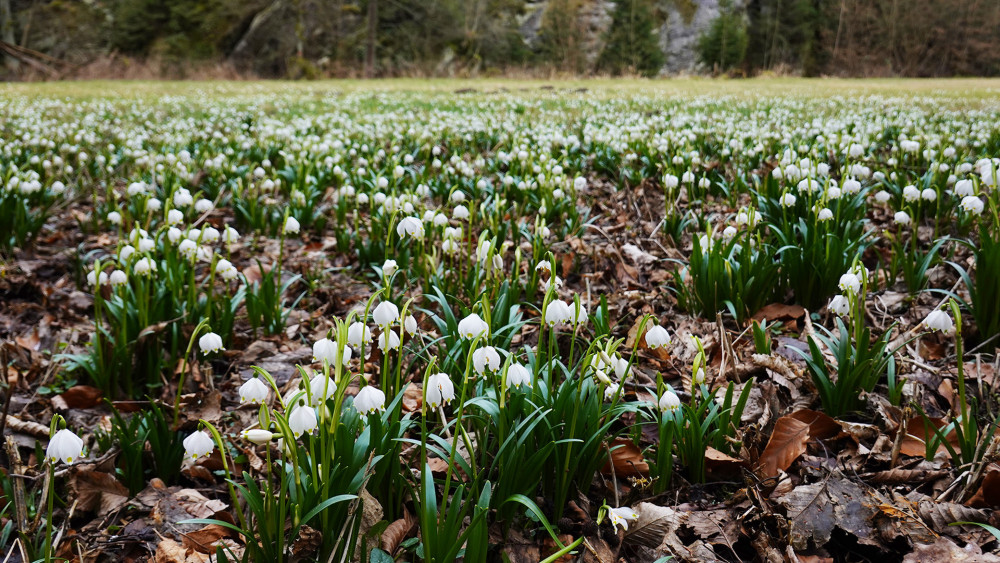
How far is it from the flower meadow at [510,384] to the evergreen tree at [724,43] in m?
29.8

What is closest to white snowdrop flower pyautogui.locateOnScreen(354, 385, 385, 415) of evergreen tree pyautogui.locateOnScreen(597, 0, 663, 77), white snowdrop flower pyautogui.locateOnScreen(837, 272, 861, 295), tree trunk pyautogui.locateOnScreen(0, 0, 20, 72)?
white snowdrop flower pyautogui.locateOnScreen(837, 272, 861, 295)

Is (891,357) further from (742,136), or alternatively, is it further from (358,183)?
(742,136)

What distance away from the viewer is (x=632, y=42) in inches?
1202

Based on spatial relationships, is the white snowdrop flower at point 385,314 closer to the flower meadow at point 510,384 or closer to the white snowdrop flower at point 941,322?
the flower meadow at point 510,384

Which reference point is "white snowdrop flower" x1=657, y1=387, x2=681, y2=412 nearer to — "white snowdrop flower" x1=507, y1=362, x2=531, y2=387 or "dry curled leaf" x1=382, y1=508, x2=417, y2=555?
"white snowdrop flower" x1=507, y1=362, x2=531, y2=387

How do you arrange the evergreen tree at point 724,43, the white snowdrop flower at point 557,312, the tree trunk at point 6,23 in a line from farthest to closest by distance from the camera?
the evergreen tree at point 724,43 → the tree trunk at point 6,23 → the white snowdrop flower at point 557,312

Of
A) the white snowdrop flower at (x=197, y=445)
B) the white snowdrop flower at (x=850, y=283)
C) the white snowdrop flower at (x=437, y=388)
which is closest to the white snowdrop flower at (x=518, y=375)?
the white snowdrop flower at (x=437, y=388)

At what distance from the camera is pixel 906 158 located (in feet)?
17.3

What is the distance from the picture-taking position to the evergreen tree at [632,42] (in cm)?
3081

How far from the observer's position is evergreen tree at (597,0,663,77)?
30.8 m

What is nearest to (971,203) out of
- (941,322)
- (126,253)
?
(941,322)

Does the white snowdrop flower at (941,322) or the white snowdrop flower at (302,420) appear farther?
the white snowdrop flower at (941,322)

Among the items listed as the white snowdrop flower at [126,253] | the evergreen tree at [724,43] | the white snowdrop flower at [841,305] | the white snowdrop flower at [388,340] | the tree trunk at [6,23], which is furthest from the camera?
the evergreen tree at [724,43]

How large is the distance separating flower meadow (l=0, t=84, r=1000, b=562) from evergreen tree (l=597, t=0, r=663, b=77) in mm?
27941
